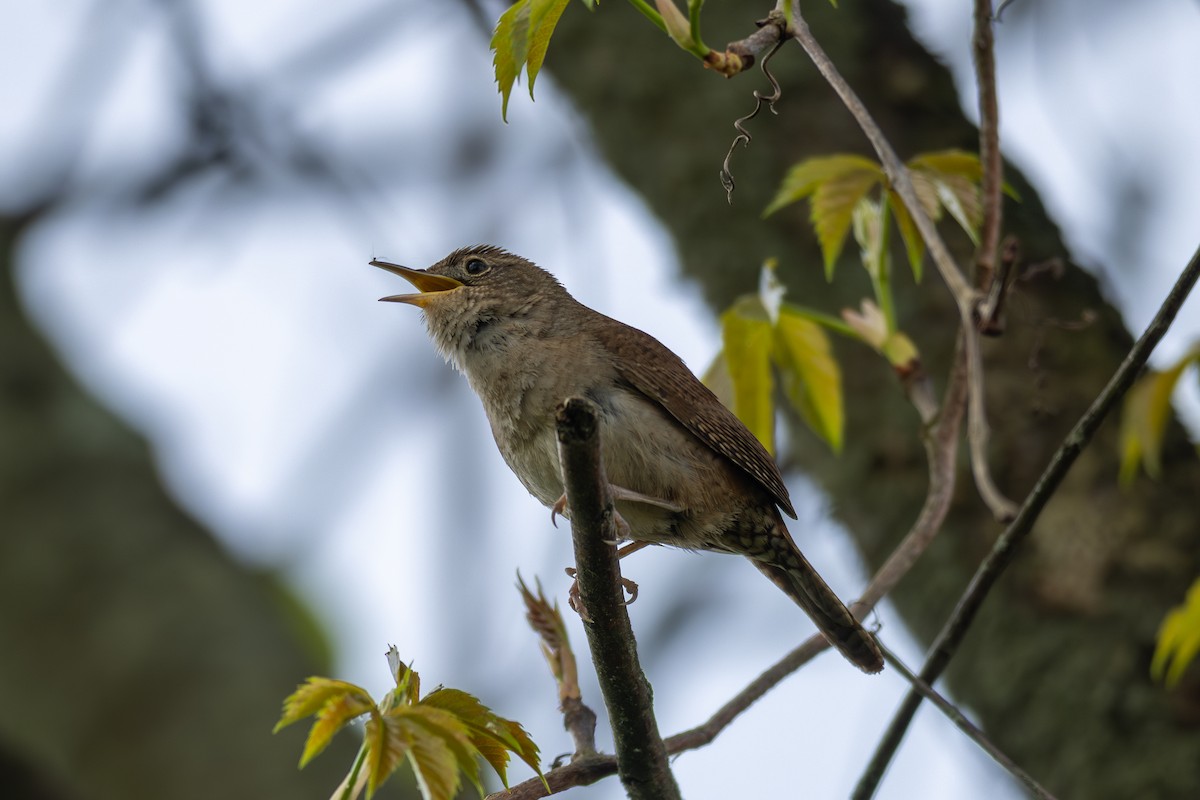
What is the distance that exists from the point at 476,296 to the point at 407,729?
208cm

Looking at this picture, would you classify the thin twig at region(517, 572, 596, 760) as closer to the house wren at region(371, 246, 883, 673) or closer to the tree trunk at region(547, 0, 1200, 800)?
the house wren at region(371, 246, 883, 673)

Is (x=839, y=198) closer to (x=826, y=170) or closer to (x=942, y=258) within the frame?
(x=826, y=170)

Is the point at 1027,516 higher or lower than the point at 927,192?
lower

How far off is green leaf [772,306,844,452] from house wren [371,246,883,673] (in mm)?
290

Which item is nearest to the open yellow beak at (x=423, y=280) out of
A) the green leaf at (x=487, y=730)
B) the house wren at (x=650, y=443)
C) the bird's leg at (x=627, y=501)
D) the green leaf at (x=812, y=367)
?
the house wren at (x=650, y=443)

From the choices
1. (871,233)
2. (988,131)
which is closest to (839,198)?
(871,233)

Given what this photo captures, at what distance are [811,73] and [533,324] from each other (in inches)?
80.3

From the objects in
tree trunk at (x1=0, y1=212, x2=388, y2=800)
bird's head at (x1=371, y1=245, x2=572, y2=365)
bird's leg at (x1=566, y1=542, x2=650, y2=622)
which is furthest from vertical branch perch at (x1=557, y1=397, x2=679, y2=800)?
tree trunk at (x1=0, y1=212, x2=388, y2=800)

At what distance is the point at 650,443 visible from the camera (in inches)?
133

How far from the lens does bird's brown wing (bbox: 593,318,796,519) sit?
11.2ft

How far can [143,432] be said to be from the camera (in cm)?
707

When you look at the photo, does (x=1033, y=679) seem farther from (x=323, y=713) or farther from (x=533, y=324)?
(x=323, y=713)

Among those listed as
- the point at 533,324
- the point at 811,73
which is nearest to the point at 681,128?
the point at 811,73

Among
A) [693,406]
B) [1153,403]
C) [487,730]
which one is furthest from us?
Result: [693,406]
